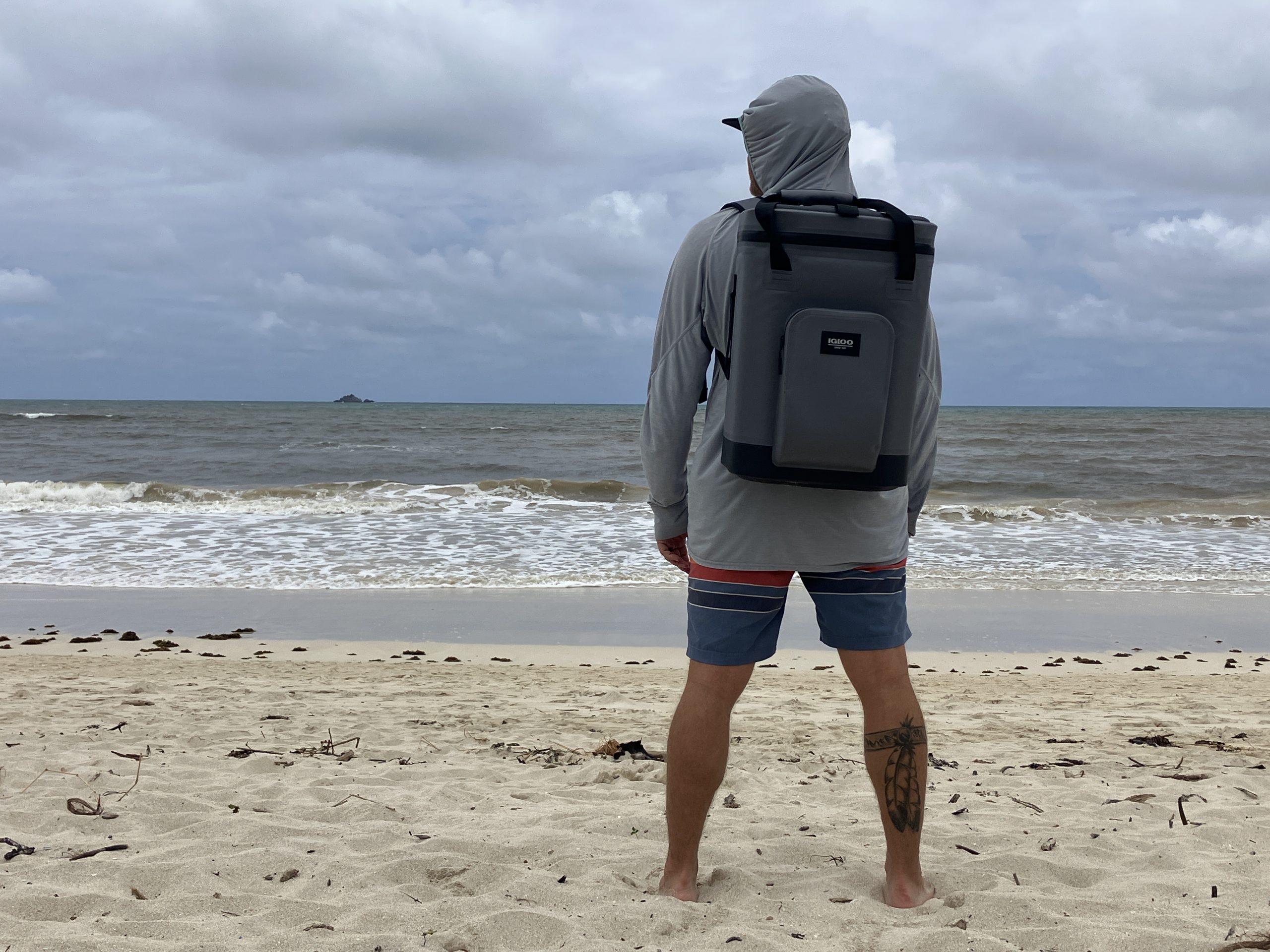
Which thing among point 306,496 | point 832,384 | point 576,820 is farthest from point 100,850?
point 306,496

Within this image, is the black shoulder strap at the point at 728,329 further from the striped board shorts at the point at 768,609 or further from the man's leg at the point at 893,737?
the man's leg at the point at 893,737

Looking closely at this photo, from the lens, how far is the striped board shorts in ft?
6.30

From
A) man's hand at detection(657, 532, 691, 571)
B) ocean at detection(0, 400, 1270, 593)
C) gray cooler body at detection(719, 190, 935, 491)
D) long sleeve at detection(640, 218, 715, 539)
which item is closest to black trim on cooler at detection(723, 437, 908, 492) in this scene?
gray cooler body at detection(719, 190, 935, 491)

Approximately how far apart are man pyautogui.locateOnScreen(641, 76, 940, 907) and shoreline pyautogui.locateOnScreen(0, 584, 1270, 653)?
426cm

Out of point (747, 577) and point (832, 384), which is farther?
point (747, 577)

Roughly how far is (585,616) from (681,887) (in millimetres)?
5016

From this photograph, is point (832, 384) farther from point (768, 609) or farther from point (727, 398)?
point (768, 609)

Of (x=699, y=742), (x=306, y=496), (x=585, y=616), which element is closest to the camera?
(x=699, y=742)

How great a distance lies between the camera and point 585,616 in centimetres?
707

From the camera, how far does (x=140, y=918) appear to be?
1.99 m

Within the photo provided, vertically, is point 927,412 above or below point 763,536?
above

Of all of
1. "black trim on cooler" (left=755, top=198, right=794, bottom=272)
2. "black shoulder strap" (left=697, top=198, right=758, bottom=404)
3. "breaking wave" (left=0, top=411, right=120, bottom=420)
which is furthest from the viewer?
"breaking wave" (left=0, top=411, right=120, bottom=420)

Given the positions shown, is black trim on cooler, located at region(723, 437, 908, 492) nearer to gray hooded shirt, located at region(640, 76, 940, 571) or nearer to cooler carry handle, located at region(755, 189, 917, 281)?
gray hooded shirt, located at region(640, 76, 940, 571)

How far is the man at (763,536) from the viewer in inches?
74.1
